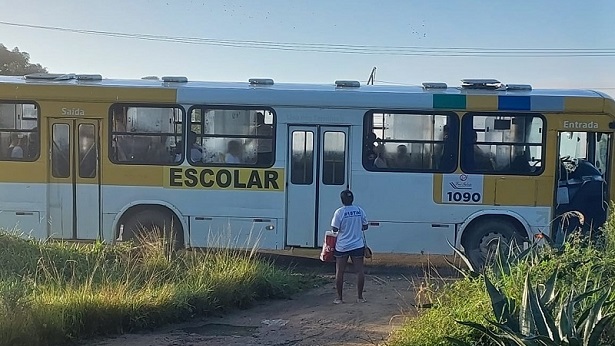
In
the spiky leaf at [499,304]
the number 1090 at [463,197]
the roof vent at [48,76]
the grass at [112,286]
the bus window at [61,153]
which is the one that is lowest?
the grass at [112,286]

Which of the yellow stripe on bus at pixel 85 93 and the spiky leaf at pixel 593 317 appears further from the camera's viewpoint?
→ the yellow stripe on bus at pixel 85 93

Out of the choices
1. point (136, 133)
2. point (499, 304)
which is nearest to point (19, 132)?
point (136, 133)

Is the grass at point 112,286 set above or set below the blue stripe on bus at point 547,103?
below

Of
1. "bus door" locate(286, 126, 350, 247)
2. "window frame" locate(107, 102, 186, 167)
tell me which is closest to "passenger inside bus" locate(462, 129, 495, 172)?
"bus door" locate(286, 126, 350, 247)

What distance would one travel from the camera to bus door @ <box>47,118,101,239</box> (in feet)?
38.0

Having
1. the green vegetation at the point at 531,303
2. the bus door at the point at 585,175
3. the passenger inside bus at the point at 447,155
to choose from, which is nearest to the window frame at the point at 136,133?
the passenger inside bus at the point at 447,155

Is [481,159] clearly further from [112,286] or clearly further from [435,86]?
[112,286]

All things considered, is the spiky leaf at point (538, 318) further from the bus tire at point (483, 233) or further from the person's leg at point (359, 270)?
the bus tire at point (483, 233)

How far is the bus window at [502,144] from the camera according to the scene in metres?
11.3

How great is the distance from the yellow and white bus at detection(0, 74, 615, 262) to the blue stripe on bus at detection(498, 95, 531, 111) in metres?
0.02

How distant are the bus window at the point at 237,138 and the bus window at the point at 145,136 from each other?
0.30m

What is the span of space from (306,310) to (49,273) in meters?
3.38

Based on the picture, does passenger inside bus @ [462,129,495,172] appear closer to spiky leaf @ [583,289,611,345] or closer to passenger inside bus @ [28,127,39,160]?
spiky leaf @ [583,289,611,345]

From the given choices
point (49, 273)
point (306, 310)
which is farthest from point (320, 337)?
point (49, 273)
